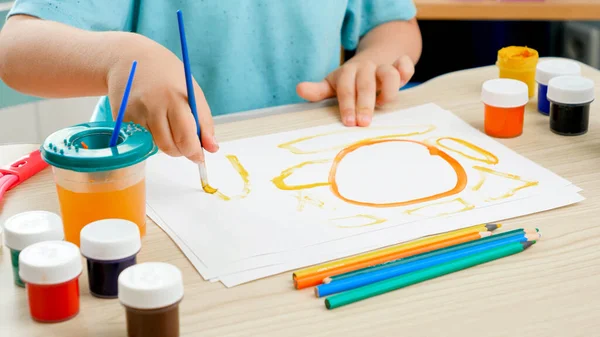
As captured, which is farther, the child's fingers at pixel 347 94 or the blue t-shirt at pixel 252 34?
the blue t-shirt at pixel 252 34

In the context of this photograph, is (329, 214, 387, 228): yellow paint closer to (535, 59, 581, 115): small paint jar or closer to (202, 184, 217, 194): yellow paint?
(202, 184, 217, 194): yellow paint

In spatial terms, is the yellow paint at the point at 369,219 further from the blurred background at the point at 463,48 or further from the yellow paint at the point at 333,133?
the blurred background at the point at 463,48

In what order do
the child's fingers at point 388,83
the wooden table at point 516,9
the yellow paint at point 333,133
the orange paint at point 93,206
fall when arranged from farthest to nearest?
1. the wooden table at point 516,9
2. the child's fingers at point 388,83
3. the yellow paint at point 333,133
4. the orange paint at point 93,206

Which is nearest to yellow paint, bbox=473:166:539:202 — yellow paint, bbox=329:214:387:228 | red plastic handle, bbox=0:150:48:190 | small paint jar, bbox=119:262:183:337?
yellow paint, bbox=329:214:387:228

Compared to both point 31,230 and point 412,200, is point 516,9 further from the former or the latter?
point 31,230

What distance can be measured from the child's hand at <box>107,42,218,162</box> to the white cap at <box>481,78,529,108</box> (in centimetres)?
30

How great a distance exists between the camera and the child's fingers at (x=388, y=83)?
0.88 metres

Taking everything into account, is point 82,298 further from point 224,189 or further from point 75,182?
point 224,189

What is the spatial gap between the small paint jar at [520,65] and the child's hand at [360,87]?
0.11 m

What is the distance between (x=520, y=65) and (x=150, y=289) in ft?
Answer: 1.96

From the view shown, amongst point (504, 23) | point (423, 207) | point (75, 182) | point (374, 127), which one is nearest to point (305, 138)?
point (374, 127)

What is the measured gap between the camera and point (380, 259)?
57cm

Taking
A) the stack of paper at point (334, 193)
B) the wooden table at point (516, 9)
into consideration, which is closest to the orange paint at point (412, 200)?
the stack of paper at point (334, 193)

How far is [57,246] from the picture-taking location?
A: 0.50m
